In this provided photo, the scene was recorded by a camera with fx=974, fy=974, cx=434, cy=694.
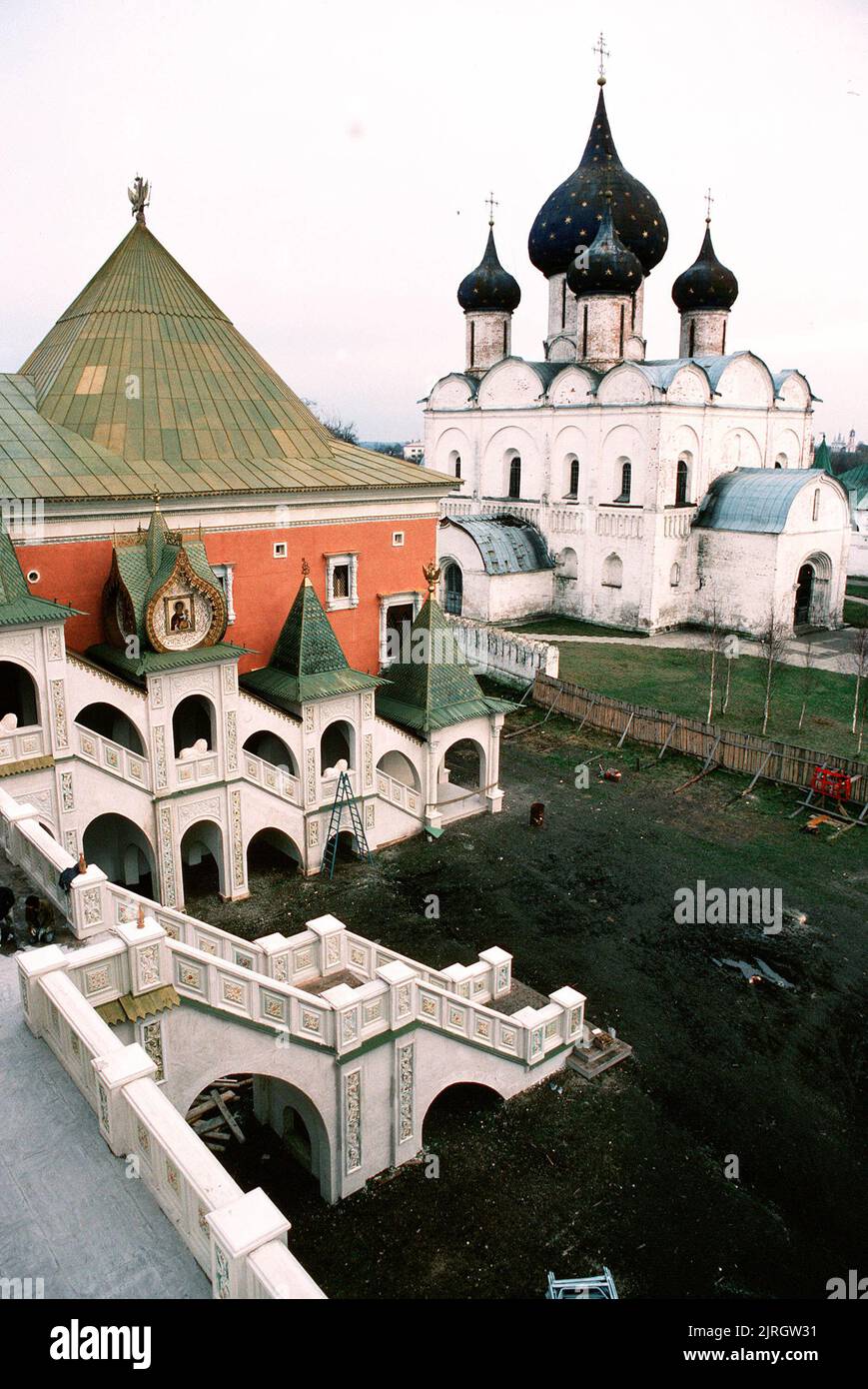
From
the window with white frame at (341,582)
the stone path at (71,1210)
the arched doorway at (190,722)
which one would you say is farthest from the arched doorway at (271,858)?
the stone path at (71,1210)

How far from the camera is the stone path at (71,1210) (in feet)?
20.4

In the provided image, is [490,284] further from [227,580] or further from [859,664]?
[227,580]

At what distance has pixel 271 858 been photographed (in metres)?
20.1

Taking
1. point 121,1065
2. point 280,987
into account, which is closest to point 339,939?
point 280,987

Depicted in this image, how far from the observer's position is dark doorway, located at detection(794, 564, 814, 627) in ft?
127

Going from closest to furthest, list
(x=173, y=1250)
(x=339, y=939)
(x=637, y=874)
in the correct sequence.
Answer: (x=173, y=1250) < (x=339, y=939) < (x=637, y=874)

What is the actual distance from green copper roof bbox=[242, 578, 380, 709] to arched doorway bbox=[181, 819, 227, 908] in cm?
292

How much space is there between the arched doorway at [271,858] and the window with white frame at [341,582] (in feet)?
17.7

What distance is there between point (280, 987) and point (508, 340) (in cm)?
4008

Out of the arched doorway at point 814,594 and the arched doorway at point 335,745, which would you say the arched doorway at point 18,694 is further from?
the arched doorway at point 814,594

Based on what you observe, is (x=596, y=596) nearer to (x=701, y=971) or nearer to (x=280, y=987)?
→ (x=701, y=971)

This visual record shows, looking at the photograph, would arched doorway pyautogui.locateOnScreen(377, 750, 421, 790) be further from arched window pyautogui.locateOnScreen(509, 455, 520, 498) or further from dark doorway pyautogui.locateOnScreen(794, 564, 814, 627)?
arched window pyautogui.locateOnScreen(509, 455, 520, 498)

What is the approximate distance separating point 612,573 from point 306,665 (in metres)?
22.2
